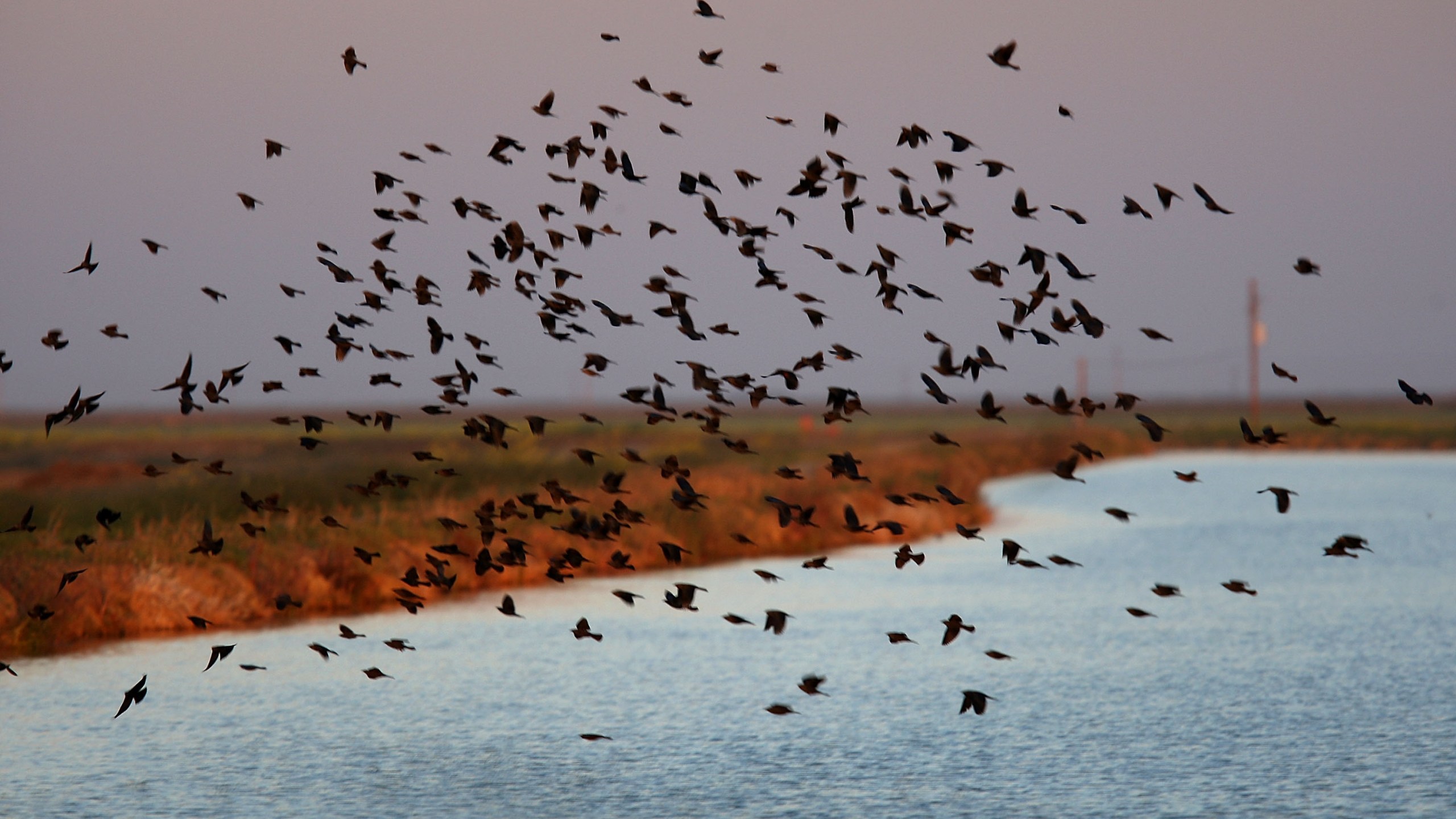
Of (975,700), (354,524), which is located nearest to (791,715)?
(975,700)

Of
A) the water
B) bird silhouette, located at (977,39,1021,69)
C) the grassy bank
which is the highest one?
bird silhouette, located at (977,39,1021,69)

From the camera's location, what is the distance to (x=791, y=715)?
15398 millimetres

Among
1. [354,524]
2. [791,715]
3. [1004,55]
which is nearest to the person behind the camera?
[1004,55]

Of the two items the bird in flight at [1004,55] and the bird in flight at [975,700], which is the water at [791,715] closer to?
the bird in flight at [975,700]

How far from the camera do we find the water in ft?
39.8

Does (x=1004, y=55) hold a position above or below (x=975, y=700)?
A: above

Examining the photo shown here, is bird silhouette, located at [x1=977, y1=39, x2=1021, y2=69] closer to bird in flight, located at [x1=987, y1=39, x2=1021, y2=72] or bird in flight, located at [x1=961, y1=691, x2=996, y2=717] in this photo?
bird in flight, located at [x1=987, y1=39, x2=1021, y2=72]

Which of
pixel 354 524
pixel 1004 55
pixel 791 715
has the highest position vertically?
pixel 1004 55

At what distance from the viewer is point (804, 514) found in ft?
37.7

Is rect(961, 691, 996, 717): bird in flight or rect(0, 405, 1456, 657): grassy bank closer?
rect(961, 691, 996, 717): bird in flight

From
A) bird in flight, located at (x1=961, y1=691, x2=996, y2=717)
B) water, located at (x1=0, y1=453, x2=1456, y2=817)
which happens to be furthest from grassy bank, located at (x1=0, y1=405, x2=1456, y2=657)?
bird in flight, located at (x1=961, y1=691, x2=996, y2=717)

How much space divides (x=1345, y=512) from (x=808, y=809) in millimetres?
38957

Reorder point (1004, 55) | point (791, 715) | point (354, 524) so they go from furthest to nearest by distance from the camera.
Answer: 1. point (354, 524)
2. point (791, 715)
3. point (1004, 55)

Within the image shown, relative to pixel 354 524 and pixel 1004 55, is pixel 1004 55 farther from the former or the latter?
pixel 354 524
